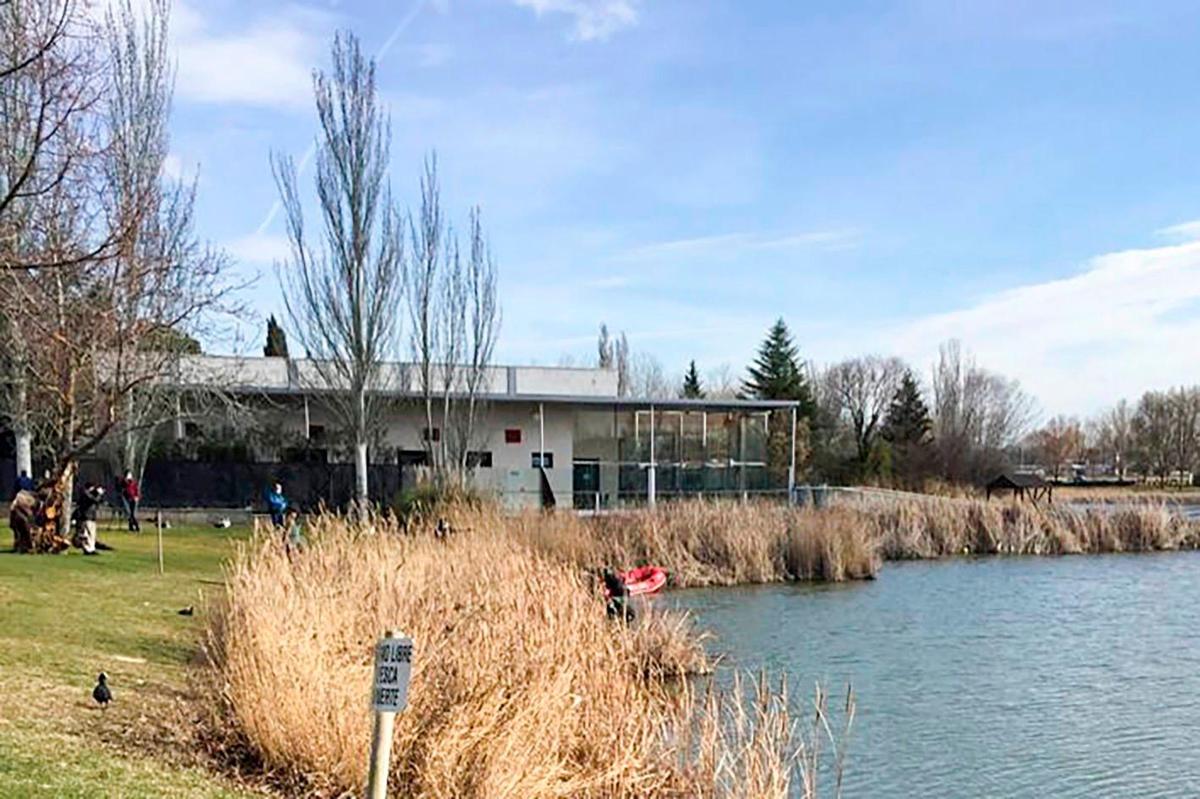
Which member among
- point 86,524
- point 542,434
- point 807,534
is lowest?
point 807,534

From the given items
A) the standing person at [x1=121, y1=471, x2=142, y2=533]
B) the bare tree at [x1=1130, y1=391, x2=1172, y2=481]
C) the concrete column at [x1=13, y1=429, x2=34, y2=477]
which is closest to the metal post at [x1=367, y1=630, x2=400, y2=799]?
the concrete column at [x1=13, y1=429, x2=34, y2=477]

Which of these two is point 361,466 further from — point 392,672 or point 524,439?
point 392,672

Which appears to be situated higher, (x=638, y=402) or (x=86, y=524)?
(x=638, y=402)

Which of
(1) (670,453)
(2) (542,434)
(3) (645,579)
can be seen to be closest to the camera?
(3) (645,579)

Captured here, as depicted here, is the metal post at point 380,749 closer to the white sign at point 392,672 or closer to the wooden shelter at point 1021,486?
the white sign at point 392,672

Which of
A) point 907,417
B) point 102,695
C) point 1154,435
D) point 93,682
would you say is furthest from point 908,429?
point 102,695

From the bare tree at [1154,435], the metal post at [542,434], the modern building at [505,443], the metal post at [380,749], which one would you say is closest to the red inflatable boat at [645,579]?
the modern building at [505,443]

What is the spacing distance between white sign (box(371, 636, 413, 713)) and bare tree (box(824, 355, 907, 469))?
6497 centimetres

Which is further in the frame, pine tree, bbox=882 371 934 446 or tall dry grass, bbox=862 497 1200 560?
pine tree, bbox=882 371 934 446

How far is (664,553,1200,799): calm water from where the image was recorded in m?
11.0

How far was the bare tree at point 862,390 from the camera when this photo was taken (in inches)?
2753

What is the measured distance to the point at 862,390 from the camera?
7169cm

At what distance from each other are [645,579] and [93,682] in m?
14.5

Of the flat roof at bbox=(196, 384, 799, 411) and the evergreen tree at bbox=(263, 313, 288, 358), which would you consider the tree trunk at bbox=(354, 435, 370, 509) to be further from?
the evergreen tree at bbox=(263, 313, 288, 358)
